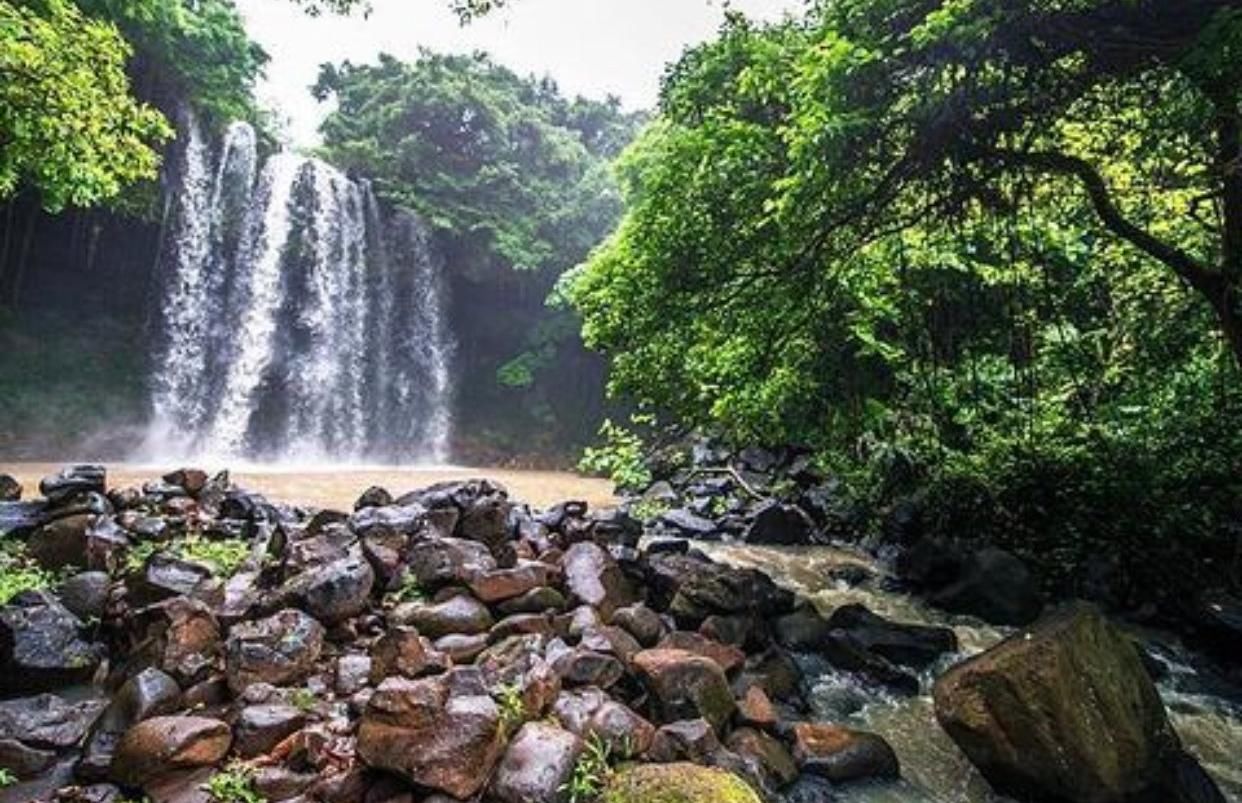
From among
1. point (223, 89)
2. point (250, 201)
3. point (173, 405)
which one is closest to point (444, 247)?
point (250, 201)

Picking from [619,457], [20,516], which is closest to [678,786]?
[20,516]

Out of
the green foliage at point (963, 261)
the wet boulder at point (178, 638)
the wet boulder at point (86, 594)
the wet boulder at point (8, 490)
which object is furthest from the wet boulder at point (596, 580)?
the wet boulder at point (8, 490)

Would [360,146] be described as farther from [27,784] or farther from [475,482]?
[27,784]

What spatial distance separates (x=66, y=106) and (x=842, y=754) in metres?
7.57

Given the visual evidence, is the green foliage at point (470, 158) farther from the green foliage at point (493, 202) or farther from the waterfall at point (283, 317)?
the waterfall at point (283, 317)

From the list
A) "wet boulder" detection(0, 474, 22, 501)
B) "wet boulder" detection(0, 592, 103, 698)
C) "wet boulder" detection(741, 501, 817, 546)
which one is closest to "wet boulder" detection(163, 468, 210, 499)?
"wet boulder" detection(0, 474, 22, 501)

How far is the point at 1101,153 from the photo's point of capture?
703 cm

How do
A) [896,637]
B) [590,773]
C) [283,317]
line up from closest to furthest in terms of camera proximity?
[590,773] → [896,637] → [283,317]

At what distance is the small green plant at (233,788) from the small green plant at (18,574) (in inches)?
108

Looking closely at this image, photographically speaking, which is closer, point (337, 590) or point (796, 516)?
point (337, 590)

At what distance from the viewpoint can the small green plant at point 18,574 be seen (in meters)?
5.27

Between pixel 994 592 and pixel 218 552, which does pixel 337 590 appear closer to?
pixel 218 552

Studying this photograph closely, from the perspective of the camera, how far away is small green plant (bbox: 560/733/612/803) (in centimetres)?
330

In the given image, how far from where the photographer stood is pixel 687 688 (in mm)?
4059
